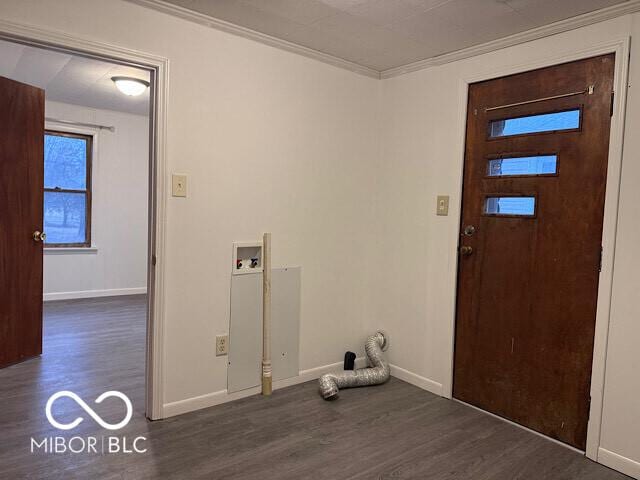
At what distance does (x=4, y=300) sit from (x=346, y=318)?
245 cm

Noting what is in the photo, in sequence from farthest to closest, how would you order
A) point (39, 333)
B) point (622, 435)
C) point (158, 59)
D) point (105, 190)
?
point (105, 190), point (39, 333), point (158, 59), point (622, 435)

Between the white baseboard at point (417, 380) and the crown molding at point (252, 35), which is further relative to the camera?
the white baseboard at point (417, 380)

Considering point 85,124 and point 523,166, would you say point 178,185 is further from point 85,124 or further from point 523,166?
point 85,124

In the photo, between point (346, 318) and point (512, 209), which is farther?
point (346, 318)

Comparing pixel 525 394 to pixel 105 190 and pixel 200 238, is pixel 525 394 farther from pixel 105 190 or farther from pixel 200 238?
pixel 105 190

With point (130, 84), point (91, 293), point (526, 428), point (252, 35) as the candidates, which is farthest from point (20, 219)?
point (526, 428)

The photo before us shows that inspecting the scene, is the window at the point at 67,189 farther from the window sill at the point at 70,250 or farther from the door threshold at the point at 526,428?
the door threshold at the point at 526,428

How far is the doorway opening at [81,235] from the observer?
334 cm

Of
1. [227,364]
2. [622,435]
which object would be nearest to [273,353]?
[227,364]

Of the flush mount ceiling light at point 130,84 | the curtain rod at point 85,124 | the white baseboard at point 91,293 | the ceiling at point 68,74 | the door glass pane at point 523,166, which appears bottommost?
the white baseboard at point 91,293

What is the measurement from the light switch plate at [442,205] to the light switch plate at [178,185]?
160 cm

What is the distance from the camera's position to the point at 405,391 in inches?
123

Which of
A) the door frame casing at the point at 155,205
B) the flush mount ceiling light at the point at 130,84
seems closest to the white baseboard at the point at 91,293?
the flush mount ceiling light at the point at 130,84

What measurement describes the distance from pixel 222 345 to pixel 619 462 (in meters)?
2.15
